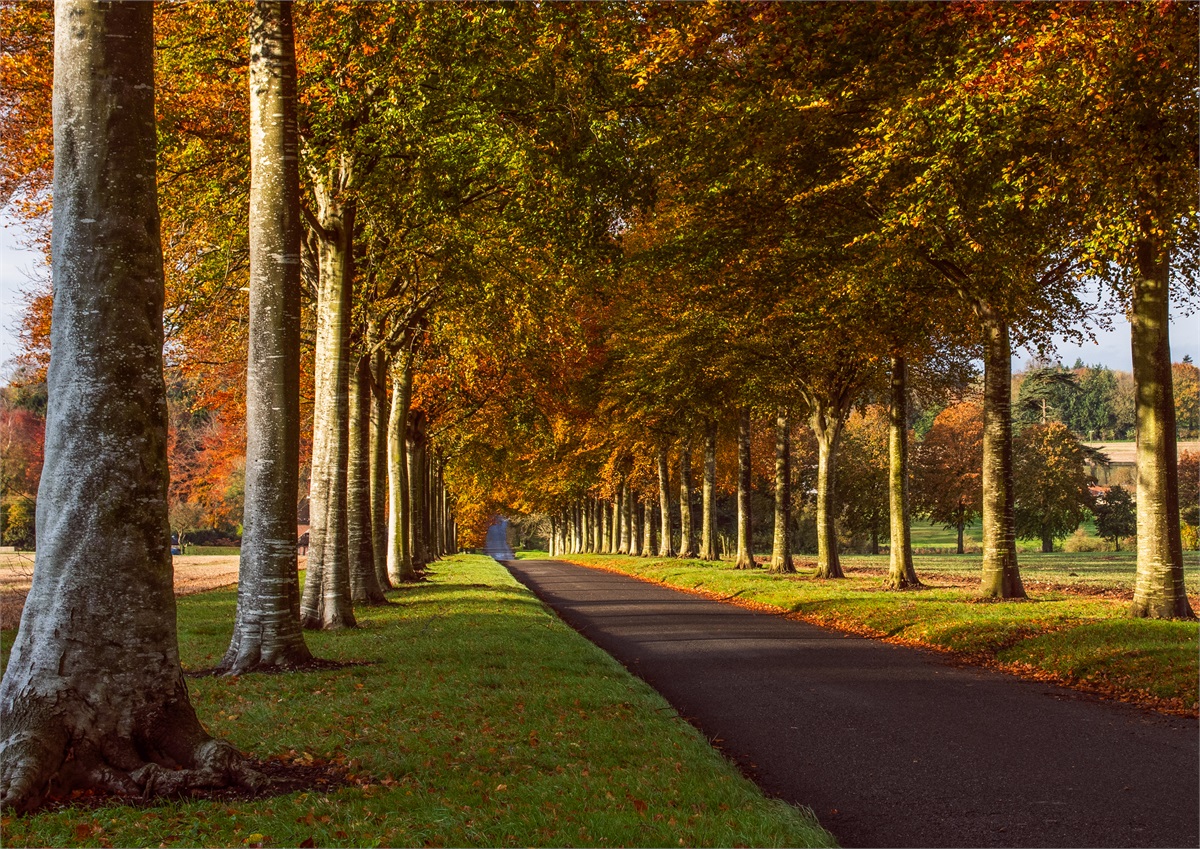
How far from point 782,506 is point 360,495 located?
16.7m

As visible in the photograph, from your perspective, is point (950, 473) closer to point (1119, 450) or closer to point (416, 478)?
point (416, 478)

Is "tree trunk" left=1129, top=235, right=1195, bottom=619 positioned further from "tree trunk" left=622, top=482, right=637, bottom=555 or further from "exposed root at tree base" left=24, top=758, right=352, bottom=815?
"tree trunk" left=622, top=482, right=637, bottom=555

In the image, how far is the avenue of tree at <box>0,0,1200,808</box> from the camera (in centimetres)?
650

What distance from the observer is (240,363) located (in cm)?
2597

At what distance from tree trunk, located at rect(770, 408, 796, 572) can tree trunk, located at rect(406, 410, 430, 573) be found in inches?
499

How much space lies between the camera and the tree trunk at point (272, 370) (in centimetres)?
1129

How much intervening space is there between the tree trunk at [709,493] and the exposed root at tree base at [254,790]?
33.1 meters

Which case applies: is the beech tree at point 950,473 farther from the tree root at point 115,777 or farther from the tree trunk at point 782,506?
the tree root at point 115,777

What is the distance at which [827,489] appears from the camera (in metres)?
28.9

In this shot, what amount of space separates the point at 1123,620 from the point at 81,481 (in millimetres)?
14126

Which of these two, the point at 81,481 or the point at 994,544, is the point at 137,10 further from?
the point at 994,544

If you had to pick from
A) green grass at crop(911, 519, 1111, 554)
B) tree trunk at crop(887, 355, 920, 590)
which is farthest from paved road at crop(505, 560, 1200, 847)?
green grass at crop(911, 519, 1111, 554)

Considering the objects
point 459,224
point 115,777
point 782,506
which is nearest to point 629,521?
point 782,506

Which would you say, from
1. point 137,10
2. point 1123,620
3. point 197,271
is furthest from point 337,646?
point 1123,620
